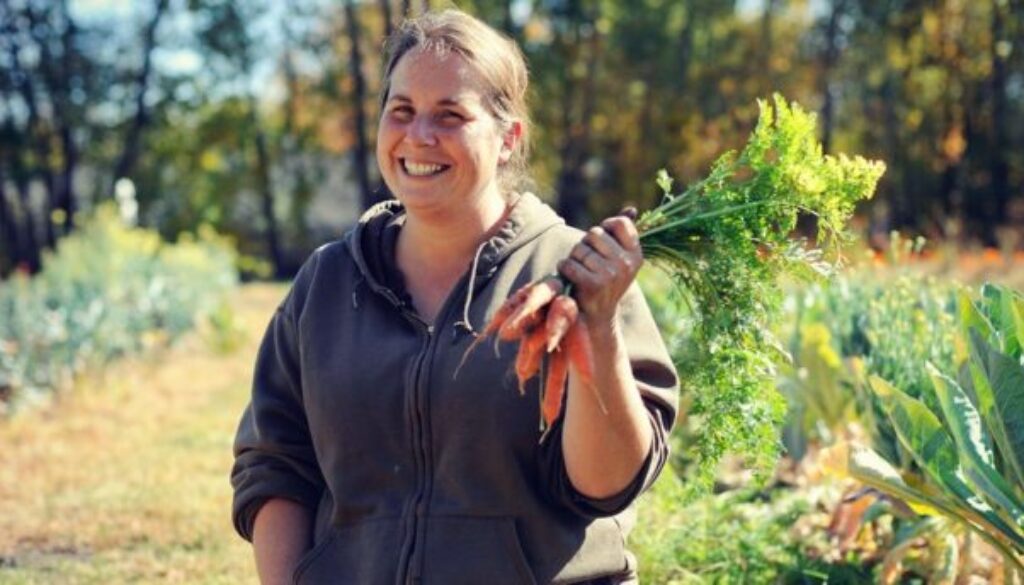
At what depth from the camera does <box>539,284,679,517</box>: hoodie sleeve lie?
235 centimetres

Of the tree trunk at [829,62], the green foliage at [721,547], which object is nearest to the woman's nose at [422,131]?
the green foliage at [721,547]

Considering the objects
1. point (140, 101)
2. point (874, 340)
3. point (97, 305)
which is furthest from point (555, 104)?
point (874, 340)

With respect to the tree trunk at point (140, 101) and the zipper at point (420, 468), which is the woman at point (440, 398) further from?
the tree trunk at point (140, 101)

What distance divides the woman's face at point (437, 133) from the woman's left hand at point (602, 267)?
0.49 metres

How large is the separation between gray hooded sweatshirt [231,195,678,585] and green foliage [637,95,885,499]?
15cm

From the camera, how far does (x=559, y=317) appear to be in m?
1.98

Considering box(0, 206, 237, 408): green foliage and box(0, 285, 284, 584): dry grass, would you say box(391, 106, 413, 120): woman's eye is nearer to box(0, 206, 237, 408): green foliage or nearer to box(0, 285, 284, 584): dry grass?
box(0, 285, 284, 584): dry grass

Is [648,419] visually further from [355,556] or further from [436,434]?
[355,556]

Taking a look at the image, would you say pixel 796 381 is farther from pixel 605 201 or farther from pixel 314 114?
pixel 314 114

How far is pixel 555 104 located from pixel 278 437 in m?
29.1

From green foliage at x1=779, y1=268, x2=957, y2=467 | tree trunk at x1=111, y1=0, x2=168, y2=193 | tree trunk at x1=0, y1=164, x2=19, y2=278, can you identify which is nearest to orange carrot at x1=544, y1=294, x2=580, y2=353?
green foliage at x1=779, y1=268, x2=957, y2=467

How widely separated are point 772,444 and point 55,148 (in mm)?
29953

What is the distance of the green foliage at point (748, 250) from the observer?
2527mm

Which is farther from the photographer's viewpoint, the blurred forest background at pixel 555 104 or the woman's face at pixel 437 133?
the blurred forest background at pixel 555 104
